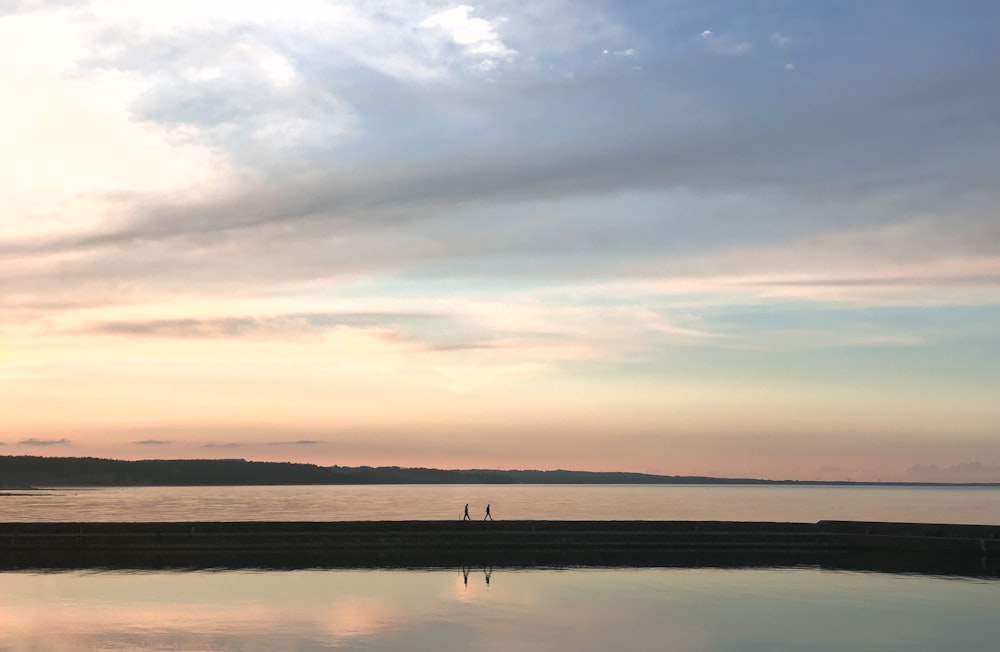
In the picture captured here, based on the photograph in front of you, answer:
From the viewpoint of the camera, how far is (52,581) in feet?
122

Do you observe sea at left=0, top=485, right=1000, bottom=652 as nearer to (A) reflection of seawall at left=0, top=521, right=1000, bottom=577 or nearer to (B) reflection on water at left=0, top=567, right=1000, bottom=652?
(B) reflection on water at left=0, top=567, right=1000, bottom=652

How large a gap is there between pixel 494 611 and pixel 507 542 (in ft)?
66.5

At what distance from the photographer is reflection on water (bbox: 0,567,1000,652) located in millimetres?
25359

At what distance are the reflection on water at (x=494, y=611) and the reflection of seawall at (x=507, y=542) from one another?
6.11 meters

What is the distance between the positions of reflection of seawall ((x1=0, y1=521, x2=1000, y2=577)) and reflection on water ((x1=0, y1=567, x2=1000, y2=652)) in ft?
20.0

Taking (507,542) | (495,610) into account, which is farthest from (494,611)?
(507,542)

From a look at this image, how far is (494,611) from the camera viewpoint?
2995 cm

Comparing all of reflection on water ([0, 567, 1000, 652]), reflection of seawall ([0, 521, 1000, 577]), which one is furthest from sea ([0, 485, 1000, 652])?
reflection of seawall ([0, 521, 1000, 577])

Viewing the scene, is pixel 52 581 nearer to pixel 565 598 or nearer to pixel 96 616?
pixel 96 616

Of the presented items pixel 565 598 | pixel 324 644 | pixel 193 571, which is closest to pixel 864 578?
pixel 565 598

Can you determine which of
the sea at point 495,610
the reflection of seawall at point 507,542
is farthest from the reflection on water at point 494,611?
the reflection of seawall at point 507,542

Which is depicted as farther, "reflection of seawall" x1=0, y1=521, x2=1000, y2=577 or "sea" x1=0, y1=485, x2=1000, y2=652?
"reflection of seawall" x1=0, y1=521, x2=1000, y2=577

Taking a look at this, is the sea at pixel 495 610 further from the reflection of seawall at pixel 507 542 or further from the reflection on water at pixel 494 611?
the reflection of seawall at pixel 507 542

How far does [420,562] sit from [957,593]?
21.1 meters
